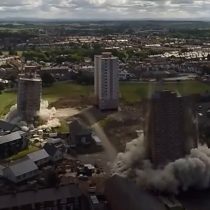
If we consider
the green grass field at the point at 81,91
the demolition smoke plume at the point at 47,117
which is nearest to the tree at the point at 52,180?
the demolition smoke plume at the point at 47,117

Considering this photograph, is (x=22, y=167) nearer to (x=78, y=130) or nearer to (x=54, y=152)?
(x=54, y=152)

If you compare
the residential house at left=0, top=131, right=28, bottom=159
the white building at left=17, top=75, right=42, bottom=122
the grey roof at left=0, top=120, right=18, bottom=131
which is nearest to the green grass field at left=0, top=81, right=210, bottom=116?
the white building at left=17, top=75, right=42, bottom=122

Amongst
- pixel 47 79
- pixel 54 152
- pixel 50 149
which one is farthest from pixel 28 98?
pixel 47 79

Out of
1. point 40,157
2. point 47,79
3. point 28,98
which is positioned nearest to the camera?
point 40,157

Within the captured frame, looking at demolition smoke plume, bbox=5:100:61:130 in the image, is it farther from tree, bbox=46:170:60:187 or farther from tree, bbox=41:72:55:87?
tree, bbox=41:72:55:87

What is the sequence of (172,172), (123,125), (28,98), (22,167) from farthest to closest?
(28,98)
(123,125)
(22,167)
(172,172)

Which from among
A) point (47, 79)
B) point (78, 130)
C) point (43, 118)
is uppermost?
point (47, 79)

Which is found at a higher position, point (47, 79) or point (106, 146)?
point (47, 79)
